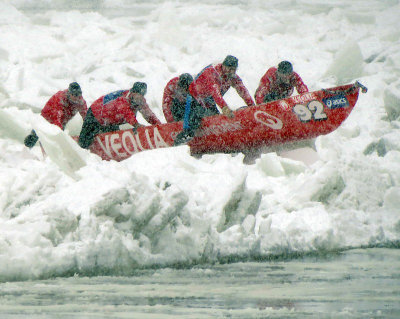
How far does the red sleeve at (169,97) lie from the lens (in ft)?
25.1

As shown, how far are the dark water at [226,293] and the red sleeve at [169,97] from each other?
12.7 ft

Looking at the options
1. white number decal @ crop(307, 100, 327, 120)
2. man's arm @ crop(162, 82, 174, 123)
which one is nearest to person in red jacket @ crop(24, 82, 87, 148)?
man's arm @ crop(162, 82, 174, 123)

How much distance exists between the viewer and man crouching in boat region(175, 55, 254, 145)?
7.20 m

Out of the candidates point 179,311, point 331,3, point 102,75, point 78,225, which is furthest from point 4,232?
point 331,3

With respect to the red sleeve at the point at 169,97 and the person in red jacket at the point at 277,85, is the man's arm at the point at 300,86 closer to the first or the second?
the person in red jacket at the point at 277,85

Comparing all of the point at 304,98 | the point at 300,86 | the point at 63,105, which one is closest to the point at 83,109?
the point at 63,105

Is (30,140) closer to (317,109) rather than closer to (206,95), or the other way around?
(206,95)

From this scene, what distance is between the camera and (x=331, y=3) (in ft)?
49.9

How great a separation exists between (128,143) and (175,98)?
2.18ft

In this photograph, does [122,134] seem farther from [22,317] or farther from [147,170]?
[22,317]

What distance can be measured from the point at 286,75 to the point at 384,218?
2944mm

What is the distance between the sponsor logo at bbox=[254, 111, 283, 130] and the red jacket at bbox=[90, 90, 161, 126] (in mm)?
1105

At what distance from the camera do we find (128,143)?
25.0 feet

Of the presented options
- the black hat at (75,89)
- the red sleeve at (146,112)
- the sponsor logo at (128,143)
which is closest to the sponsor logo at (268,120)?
the sponsor logo at (128,143)
